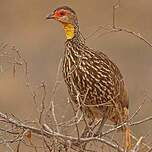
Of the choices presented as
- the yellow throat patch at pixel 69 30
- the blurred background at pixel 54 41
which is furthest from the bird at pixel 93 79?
the blurred background at pixel 54 41

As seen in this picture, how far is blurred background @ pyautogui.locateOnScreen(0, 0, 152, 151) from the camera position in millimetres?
11438

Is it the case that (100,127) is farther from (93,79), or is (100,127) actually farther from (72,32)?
(72,32)

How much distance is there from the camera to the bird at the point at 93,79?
5.41 m

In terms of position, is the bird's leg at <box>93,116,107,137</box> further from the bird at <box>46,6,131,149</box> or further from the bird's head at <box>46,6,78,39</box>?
the bird's head at <box>46,6,78,39</box>

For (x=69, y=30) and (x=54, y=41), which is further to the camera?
(x=54, y=41)

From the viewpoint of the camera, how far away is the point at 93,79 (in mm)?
5504

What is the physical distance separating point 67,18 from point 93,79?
1.23 ft

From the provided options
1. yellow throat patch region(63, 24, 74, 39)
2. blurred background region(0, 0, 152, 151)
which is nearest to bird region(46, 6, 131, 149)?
yellow throat patch region(63, 24, 74, 39)

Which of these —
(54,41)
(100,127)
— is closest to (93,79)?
(100,127)

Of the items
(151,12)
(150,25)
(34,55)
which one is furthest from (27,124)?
(151,12)

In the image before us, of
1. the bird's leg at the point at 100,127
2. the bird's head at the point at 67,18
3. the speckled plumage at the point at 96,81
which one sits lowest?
the bird's leg at the point at 100,127

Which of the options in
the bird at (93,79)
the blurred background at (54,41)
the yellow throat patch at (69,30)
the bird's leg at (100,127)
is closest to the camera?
the bird's leg at (100,127)

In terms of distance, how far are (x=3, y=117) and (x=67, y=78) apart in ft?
3.10

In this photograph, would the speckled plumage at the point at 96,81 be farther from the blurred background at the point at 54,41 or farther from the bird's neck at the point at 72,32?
the blurred background at the point at 54,41
